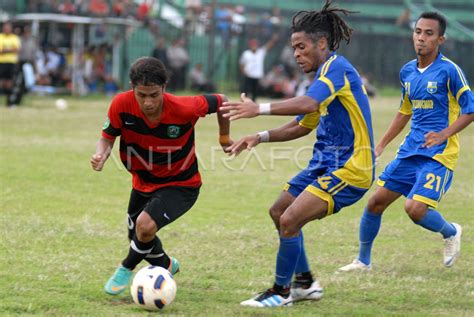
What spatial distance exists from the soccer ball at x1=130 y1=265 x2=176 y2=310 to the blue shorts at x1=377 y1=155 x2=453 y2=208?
2094 millimetres

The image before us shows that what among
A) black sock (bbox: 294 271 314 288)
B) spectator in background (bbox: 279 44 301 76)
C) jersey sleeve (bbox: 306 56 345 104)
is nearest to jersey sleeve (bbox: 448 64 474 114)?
jersey sleeve (bbox: 306 56 345 104)

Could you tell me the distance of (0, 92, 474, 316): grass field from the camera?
19.8 ft

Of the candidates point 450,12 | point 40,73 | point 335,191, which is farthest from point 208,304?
point 450,12

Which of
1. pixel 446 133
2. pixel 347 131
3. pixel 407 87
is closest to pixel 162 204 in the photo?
pixel 347 131

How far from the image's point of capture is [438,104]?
7023 mm

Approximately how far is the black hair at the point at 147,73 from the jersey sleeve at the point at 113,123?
0.95 ft

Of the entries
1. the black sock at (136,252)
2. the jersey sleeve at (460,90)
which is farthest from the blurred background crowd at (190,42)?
the black sock at (136,252)

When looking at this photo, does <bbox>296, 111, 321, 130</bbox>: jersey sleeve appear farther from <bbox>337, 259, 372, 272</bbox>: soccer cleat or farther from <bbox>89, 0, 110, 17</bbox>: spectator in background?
<bbox>89, 0, 110, 17</bbox>: spectator in background

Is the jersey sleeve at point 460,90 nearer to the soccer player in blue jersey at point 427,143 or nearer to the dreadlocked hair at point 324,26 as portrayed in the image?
the soccer player in blue jersey at point 427,143

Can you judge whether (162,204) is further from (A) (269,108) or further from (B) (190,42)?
(B) (190,42)

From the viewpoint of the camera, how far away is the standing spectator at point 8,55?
68.3ft

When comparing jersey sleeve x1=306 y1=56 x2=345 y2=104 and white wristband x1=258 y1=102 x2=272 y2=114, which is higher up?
jersey sleeve x1=306 y1=56 x2=345 y2=104

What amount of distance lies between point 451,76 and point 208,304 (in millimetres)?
2646

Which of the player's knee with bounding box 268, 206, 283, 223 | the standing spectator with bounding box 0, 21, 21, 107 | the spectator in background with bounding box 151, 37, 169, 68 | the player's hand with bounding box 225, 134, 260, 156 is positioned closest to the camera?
the player's hand with bounding box 225, 134, 260, 156
